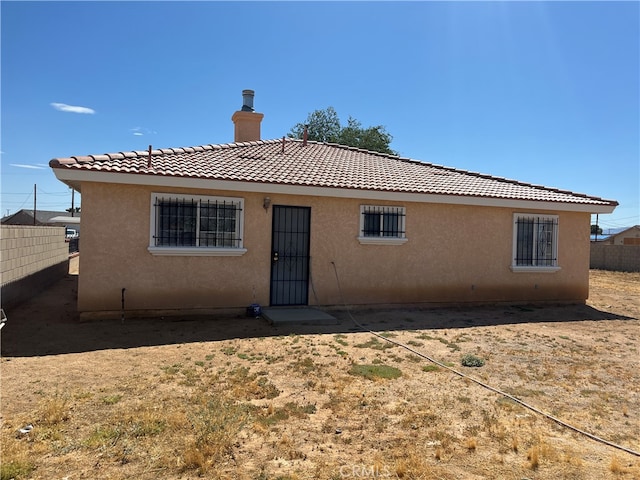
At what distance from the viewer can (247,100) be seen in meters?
15.3

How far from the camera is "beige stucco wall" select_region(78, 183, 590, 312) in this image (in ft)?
27.9

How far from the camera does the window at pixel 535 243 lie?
12.0m

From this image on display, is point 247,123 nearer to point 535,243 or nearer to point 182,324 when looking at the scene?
point 182,324

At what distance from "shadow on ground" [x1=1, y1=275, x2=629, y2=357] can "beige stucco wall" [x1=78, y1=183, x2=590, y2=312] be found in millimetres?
443

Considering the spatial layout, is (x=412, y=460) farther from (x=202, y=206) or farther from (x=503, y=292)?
(x=503, y=292)

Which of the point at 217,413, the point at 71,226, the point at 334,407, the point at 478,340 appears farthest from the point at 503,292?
the point at 71,226

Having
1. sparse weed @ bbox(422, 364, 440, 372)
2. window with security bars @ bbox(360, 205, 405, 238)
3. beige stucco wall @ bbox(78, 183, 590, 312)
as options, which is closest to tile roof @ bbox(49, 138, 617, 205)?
beige stucco wall @ bbox(78, 183, 590, 312)

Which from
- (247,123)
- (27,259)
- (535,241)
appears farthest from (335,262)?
(27,259)

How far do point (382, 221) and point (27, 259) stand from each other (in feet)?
28.4

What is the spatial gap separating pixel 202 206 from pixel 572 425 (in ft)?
24.2

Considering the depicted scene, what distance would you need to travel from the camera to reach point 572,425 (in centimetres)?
449

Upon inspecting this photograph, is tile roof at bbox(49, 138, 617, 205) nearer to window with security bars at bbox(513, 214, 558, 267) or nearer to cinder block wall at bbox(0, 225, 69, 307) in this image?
window with security bars at bbox(513, 214, 558, 267)

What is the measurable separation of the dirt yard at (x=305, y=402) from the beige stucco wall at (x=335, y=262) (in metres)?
0.79

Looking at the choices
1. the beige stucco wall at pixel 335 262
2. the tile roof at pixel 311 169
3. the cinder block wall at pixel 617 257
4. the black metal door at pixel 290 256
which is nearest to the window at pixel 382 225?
the beige stucco wall at pixel 335 262
